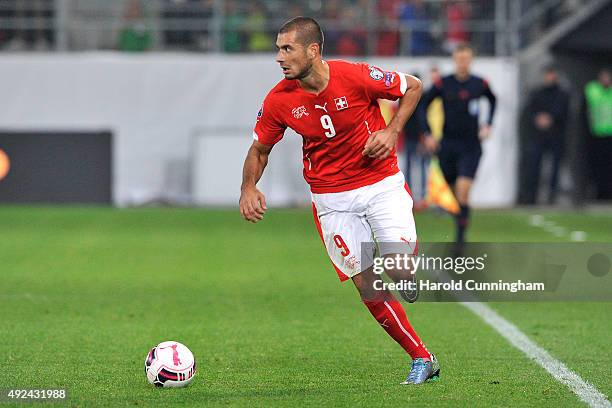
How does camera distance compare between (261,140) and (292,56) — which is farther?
(261,140)

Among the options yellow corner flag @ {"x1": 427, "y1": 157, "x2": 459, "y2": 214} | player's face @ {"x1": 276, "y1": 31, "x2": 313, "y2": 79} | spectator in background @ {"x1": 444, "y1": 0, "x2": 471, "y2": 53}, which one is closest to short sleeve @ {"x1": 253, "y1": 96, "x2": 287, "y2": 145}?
player's face @ {"x1": 276, "y1": 31, "x2": 313, "y2": 79}

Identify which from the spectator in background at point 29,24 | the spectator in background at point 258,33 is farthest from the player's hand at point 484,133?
the spectator in background at point 29,24

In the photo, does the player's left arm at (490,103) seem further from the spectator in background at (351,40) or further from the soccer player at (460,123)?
the spectator in background at (351,40)

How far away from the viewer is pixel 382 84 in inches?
275

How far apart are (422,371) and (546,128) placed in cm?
1786

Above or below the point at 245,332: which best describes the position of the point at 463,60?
above

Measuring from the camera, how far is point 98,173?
2548 cm

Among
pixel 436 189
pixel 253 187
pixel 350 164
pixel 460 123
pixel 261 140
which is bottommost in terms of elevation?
pixel 436 189

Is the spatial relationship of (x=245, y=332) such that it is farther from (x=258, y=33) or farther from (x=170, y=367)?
(x=258, y=33)

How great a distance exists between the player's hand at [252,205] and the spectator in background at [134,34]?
20003 millimetres

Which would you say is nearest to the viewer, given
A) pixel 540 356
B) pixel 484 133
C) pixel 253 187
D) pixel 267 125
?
pixel 253 187

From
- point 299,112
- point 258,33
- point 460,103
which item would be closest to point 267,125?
point 299,112

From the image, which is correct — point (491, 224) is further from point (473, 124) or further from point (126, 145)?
point (126, 145)

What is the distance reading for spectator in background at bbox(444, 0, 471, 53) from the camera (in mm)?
26469
